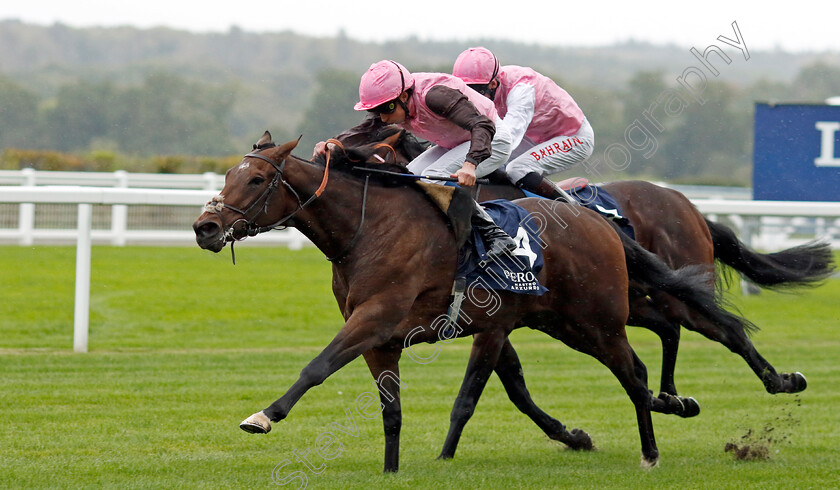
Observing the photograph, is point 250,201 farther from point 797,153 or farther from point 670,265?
point 797,153

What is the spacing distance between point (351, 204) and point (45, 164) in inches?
819

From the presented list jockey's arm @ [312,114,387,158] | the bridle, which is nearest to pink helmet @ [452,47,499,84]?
jockey's arm @ [312,114,387,158]

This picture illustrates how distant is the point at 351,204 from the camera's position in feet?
14.4

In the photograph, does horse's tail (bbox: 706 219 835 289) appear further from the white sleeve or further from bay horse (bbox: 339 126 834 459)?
the white sleeve

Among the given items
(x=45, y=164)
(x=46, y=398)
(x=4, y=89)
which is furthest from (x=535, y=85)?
(x=4, y=89)

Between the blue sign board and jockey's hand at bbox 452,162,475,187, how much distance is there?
864 centimetres

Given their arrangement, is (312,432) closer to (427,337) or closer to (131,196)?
(427,337)

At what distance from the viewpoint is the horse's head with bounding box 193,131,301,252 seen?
12.9ft

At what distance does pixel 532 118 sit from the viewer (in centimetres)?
562

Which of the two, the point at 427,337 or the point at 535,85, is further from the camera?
the point at 535,85

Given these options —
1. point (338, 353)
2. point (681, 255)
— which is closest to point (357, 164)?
point (338, 353)

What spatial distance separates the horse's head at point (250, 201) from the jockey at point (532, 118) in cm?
134

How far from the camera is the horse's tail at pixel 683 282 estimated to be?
520 centimetres

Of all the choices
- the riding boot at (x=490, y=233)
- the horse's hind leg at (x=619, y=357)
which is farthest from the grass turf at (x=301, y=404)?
the riding boot at (x=490, y=233)
